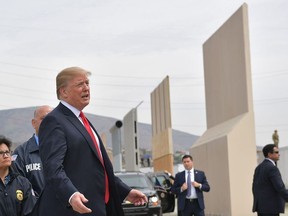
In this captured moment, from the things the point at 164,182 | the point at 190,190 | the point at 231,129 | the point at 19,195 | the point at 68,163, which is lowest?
the point at 19,195

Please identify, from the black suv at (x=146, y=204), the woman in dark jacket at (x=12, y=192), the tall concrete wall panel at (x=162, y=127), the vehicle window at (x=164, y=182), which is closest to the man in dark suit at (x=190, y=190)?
the black suv at (x=146, y=204)

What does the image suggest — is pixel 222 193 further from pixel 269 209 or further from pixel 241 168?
pixel 269 209

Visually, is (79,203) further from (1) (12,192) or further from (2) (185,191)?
(2) (185,191)

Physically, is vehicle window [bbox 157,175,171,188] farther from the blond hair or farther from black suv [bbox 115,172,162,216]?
the blond hair

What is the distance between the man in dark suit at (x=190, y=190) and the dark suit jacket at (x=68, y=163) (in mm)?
9503

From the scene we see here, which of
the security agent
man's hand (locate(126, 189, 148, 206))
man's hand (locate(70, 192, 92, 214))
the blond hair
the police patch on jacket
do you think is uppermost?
the blond hair

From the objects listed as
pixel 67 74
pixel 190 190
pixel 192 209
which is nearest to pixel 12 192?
pixel 67 74

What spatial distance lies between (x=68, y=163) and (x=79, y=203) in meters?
0.42

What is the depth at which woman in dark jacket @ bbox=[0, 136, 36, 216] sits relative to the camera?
628cm

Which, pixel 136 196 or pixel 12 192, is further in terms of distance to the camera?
pixel 12 192

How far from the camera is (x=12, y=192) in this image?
6352mm

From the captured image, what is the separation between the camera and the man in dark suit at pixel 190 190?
1423 cm

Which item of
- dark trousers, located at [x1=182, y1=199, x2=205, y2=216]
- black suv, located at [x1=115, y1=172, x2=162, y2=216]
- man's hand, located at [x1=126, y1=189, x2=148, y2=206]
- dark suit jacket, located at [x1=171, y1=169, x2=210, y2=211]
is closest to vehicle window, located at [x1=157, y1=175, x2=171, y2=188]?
black suv, located at [x1=115, y1=172, x2=162, y2=216]

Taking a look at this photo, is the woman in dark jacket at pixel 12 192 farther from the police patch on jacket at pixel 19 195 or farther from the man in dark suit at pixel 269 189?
the man in dark suit at pixel 269 189
